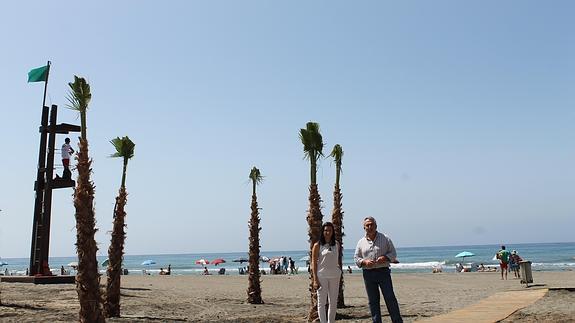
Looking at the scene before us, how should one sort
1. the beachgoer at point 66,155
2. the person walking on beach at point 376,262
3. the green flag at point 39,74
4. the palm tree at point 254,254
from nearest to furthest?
the person walking on beach at point 376,262
the palm tree at point 254,254
the beachgoer at point 66,155
the green flag at point 39,74

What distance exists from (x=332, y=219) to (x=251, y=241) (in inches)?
187

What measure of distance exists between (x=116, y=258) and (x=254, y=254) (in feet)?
18.5

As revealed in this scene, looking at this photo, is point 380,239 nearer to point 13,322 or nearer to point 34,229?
point 13,322

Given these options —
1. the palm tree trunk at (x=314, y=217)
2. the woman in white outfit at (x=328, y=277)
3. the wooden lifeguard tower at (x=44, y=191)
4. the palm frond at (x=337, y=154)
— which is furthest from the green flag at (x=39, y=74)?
the woman in white outfit at (x=328, y=277)

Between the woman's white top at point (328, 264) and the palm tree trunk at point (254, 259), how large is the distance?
985cm

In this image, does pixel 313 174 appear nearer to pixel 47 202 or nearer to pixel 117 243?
pixel 117 243

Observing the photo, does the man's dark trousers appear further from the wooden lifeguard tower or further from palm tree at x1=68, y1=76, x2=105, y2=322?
the wooden lifeguard tower

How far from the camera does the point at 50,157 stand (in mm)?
23531

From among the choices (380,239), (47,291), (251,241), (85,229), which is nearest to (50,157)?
(47,291)

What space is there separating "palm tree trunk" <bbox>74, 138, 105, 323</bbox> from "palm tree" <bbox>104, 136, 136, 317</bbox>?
3714 mm

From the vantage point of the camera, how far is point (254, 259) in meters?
18.7

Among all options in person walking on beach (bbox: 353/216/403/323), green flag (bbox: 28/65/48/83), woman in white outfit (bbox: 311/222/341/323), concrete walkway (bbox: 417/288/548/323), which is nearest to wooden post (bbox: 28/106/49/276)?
green flag (bbox: 28/65/48/83)

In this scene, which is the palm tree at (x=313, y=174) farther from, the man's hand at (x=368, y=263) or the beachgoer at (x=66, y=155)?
the beachgoer at (x=66, y=155)

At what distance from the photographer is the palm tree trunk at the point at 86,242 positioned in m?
10.3
